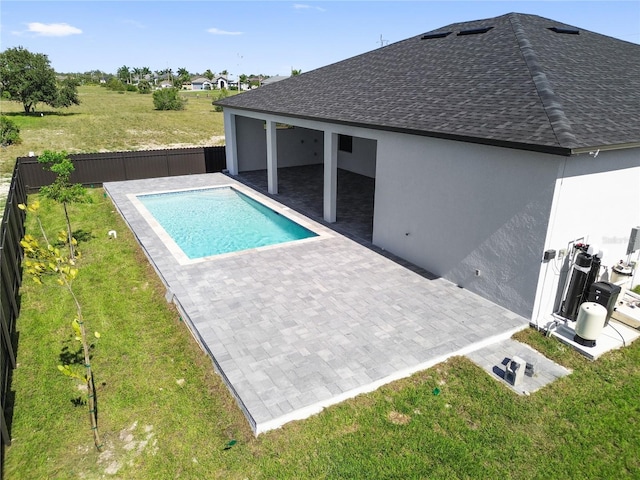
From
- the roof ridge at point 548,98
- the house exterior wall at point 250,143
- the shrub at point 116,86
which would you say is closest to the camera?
the roof ridge at point 548,98

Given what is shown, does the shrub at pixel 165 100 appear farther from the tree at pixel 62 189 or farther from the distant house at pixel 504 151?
the tree at pixel 62 189

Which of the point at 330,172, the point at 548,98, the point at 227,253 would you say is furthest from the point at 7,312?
the point at 548,98

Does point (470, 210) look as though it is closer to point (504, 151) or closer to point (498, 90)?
point (504, 151)

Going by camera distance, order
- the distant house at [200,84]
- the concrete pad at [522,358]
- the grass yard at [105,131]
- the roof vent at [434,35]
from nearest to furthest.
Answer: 1. the concrete pad at [522,358]
2. the roof vent at [434,35]
3. the grass yard at [105,131]
4. the distant house at [200,84]

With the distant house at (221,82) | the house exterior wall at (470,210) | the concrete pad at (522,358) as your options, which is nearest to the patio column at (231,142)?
the house exterior wall at (470,210)

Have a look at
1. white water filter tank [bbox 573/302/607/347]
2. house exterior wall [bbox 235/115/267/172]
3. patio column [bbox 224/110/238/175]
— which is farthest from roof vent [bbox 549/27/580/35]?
patio column [bbox 224/110/238/175]

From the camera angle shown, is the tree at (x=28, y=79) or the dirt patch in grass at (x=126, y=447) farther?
the tree at (x=28, y=79)

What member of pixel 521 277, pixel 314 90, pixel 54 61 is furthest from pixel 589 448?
pixel 54 61

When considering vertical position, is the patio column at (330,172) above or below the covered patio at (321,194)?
above
